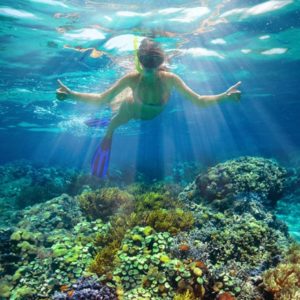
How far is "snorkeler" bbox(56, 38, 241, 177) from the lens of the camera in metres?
5.77

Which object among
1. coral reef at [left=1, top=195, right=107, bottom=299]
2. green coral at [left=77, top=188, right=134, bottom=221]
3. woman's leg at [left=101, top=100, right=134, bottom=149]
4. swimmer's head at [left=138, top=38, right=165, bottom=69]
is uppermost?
swimmer's head at [left=138, top=38, right=165, bottom=69]

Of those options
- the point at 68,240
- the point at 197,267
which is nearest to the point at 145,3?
the point at 68,240

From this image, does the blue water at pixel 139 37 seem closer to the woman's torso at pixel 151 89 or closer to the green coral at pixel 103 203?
the woman's torso at pixel 151 89

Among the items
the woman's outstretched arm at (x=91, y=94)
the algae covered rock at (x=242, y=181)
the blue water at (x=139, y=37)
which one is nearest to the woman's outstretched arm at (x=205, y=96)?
the woman's outstretched arm at (x=91, y=94)

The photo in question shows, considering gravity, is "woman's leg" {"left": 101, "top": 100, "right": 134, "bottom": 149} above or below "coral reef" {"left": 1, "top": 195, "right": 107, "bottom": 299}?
above

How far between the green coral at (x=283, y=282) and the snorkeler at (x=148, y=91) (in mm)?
3590

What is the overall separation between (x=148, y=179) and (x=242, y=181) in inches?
521

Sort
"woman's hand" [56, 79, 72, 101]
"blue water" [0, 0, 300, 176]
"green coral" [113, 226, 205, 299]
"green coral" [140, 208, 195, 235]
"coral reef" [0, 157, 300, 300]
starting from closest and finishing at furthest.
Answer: "green coral" [113, 226, 205, 299], "coral reef" [0, 157, 300, 300], "woman's hand" [56, 79, 72, 101], "green coral" [140, 208, 195, 235], "blue water" [0, 0, 300, 176]

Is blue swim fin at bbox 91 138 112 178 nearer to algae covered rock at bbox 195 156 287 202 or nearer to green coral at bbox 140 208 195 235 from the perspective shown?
green coral at bbox 140 208 195 235

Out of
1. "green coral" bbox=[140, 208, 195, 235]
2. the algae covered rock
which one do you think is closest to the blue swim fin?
"green coral" bbox=[140, 208, 195, 235]

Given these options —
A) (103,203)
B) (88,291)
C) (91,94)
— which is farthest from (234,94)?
(103,203)

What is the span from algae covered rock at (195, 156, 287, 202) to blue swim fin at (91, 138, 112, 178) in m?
4.16

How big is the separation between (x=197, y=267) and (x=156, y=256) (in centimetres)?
85

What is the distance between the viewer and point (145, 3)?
37.2 feet
